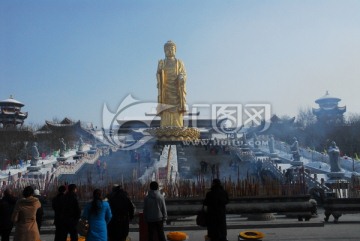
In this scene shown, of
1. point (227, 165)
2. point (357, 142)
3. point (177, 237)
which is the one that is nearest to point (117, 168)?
point (227, 165)

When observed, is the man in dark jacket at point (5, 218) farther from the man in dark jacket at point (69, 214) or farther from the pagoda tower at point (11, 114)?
the pagoda tower at point (11, 114)

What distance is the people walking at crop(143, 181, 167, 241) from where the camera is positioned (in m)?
6.40

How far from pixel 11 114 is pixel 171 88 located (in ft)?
103

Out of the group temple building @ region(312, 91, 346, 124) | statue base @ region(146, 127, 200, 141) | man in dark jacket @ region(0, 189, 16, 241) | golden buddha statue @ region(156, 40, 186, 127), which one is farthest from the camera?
temple building @ region(312, 91, 346, 124)

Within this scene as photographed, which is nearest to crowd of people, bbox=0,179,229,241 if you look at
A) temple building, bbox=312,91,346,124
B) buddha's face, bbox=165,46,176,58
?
buddha's face, bbox=165,46,176,58

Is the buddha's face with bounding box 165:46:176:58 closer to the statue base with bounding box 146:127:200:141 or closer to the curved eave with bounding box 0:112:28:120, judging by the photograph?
the statue base with bounding box 146:127:200:141

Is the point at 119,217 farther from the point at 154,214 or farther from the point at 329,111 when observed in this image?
the point at 329,111

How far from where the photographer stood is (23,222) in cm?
561

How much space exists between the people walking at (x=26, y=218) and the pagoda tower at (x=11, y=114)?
55.7 m

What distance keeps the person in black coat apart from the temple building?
5037 cm

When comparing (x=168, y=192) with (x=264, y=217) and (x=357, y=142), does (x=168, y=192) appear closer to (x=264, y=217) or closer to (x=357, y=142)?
(x=264, y=217)

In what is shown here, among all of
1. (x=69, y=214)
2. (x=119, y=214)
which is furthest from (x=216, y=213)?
(x=69, y=214)

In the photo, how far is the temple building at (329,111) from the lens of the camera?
186 feet

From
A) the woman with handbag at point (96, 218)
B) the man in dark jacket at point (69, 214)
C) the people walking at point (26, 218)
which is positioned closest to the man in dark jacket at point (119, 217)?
the man in dark jacket at point (69, 214)
